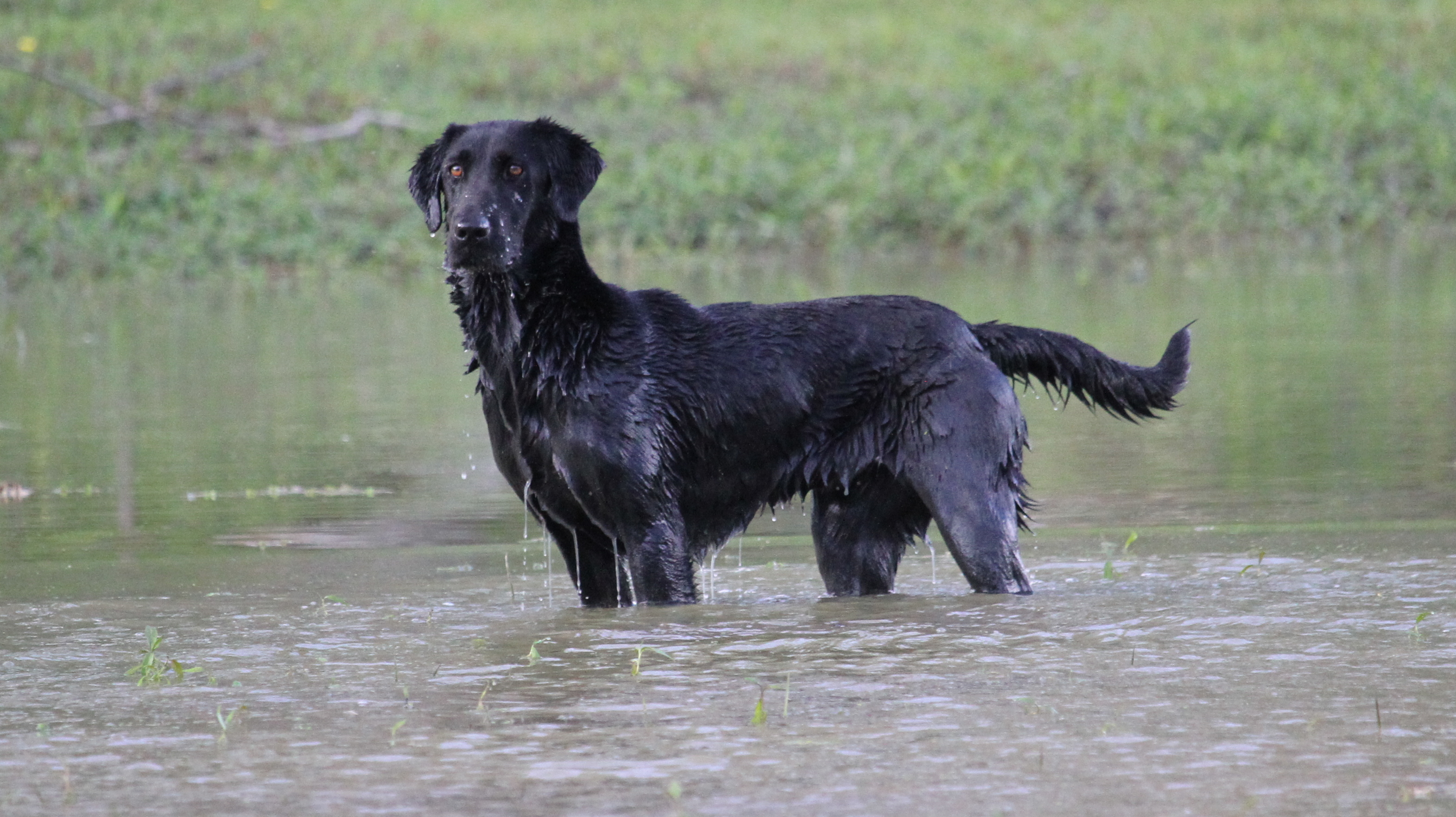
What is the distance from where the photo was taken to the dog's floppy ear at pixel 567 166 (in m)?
5.88

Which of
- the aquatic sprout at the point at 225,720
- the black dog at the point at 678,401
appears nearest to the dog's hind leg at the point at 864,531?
the black dog at the point at 678,401

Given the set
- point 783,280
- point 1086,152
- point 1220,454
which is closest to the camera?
point 1220,454

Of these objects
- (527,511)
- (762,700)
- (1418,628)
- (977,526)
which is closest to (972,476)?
(977,526)

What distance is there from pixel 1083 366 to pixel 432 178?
2.14m

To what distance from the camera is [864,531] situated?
6.06 meters

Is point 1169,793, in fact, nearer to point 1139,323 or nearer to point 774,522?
point 774,522

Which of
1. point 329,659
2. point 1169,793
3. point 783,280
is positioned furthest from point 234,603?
point 783,280

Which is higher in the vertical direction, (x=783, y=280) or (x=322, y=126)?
(x=322, y=126)

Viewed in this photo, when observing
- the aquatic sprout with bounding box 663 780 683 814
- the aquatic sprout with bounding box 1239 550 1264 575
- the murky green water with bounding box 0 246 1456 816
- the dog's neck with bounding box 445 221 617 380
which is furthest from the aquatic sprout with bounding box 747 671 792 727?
the aquatic sprout with bounding box 1239 550 1264 575

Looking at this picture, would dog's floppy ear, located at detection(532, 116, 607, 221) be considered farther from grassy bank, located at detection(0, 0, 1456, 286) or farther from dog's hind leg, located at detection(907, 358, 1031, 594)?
grassy bank, located at detection(0, 0, 1456, 286)

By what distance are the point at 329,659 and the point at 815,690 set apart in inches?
54.1

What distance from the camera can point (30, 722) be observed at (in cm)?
434

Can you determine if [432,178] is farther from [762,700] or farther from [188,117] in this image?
[188,117]

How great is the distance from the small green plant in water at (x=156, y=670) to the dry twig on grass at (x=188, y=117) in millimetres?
17770
